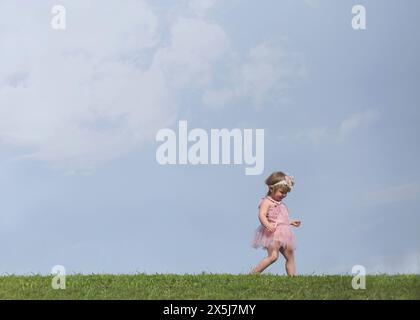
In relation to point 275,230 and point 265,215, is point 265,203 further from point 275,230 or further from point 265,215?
point 275,230

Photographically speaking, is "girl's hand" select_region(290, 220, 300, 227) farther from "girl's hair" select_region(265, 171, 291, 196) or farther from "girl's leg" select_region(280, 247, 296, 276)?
"girl's leg" select_region(280, 247, 296, 276)

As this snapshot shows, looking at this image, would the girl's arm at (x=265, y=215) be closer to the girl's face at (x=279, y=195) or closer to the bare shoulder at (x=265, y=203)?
the bare shoulder at (x=265, y=203)

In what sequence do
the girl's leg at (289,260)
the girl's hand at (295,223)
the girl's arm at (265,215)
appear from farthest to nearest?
the girl's arm at (265,215)
the girl's leg at (289,260)
the girl's hand at (295,223)

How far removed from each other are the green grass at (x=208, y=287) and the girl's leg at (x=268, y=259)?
397 mm

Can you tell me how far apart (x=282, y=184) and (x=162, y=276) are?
1368 millimetres

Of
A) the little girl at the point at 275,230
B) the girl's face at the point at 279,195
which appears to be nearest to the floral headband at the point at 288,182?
the little girl at the point at 275,230

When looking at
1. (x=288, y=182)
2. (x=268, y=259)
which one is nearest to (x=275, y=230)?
(x=268, y=259)

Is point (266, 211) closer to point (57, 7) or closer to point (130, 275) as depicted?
point (130, 275)

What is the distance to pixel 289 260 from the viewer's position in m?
6.81

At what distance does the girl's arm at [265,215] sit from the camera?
6941 millimetres

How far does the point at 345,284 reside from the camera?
227 inches

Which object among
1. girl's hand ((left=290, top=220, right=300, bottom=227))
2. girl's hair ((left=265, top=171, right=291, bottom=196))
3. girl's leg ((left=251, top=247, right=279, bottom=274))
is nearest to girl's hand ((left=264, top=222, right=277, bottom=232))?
girl's leg ((left=251, top=247, right=279, bottom=274))
